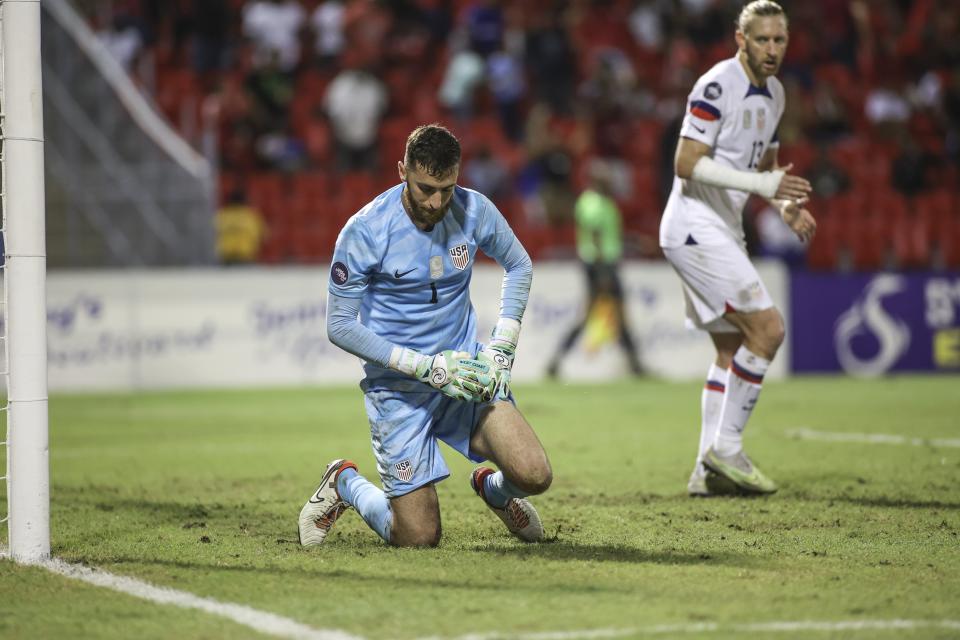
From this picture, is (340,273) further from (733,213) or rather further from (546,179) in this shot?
(546,179)

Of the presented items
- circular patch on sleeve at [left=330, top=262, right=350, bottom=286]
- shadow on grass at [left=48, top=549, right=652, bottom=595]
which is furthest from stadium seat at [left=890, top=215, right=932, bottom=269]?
shadow on grass at [left=48, top=549, right=652, bottom=595]

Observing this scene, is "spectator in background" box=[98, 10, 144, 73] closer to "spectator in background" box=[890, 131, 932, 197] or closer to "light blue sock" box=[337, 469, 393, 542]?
"spectator in background" box=[890, 131, 932, 197]

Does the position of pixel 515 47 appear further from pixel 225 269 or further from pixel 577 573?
pixel 577 573

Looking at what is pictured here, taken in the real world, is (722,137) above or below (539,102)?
below

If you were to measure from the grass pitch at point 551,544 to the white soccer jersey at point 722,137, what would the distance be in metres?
1.48

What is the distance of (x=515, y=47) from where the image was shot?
1914cm

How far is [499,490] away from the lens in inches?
220

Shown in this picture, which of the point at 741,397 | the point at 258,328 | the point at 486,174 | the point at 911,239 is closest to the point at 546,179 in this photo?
the point at 486,174

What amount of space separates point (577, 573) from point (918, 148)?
1571 cm

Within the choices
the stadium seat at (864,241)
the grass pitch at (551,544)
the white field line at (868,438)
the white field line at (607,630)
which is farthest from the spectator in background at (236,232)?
the white field line at (607,630)

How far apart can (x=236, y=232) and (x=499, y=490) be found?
11.1 m

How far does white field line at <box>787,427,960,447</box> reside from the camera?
30.4 ft

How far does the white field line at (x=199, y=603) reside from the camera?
13.0 feet

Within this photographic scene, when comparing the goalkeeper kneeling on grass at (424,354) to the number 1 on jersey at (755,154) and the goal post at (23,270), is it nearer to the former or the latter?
the goal post at (23,270)
